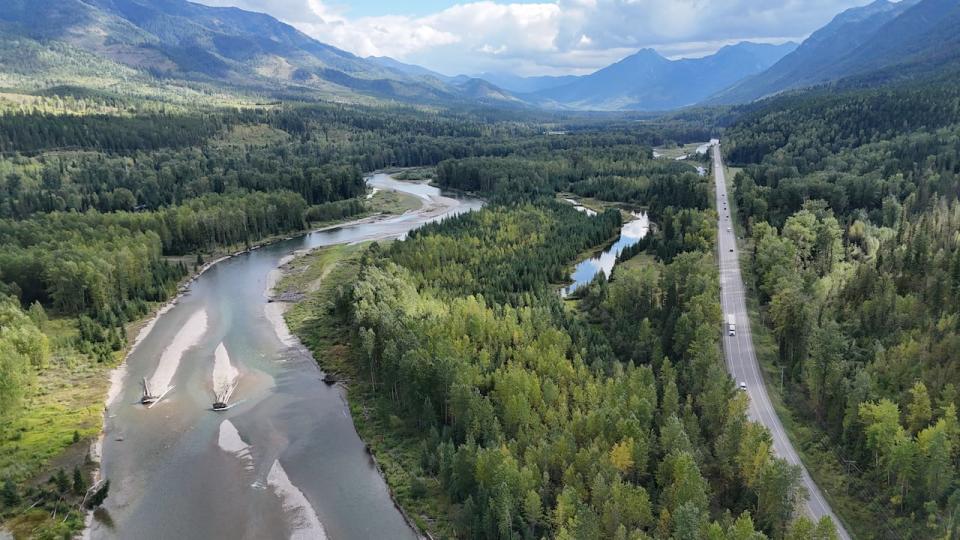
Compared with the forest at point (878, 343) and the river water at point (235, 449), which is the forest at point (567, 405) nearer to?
the river water at point (235, 449)

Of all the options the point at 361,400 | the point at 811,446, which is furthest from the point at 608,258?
the point at 811,446

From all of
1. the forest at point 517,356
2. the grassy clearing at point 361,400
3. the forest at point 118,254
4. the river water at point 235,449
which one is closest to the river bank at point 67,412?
the forest at point 118,254

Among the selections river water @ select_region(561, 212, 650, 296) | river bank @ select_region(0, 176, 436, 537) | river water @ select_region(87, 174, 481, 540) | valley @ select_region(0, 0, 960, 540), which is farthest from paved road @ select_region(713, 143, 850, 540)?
river bank @ select_region(0, 176, 436, 537)

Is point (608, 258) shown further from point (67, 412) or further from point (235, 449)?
point (67, 412)

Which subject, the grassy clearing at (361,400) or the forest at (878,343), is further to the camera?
the grassy clearing at (361,400)

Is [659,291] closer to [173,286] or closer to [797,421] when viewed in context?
[797,421]
